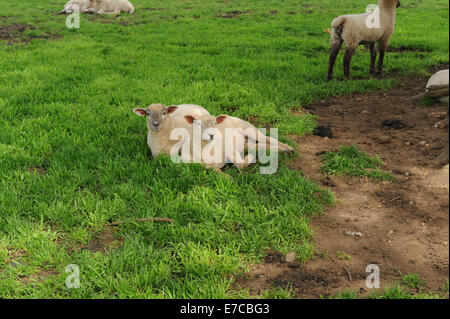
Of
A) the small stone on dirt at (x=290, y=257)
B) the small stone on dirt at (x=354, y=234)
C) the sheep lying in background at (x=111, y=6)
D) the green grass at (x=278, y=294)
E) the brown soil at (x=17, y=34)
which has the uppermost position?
the sheep lying in background at (x=111, y=6)

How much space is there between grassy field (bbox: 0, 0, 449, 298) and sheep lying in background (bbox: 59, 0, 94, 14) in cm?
582

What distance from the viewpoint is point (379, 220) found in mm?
3789

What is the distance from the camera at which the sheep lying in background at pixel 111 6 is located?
18.0m

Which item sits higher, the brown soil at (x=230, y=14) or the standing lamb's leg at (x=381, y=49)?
the brown soil at (x=230, y=14)

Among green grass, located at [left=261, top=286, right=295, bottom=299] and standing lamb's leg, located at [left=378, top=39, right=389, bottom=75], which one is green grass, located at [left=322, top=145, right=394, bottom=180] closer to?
green grass, located at [left=261, top=286, right=295, bottom=299]

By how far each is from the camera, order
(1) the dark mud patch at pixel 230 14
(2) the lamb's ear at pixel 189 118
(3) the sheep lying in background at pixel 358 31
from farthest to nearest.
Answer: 1. (1) the dark mud patch at pixel 230 14
2. (3) the sheep lying in background at pixel 358 31
3. (2) the lamb's ear at pixel 189 118

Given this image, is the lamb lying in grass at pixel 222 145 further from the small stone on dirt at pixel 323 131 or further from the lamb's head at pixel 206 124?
the small stone on dirt at pixel 323 131

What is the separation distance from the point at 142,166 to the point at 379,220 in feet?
9.17

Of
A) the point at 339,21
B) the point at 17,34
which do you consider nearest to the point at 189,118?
the point at 339,21

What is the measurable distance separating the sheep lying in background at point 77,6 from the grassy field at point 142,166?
19.1 ft

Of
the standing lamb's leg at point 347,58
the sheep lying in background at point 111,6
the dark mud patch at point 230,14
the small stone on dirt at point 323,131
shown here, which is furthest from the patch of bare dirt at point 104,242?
the sheep lying in background at point 111,6

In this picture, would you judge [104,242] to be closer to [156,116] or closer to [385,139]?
[156,116]

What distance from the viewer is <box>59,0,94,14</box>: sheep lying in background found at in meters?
17.6
